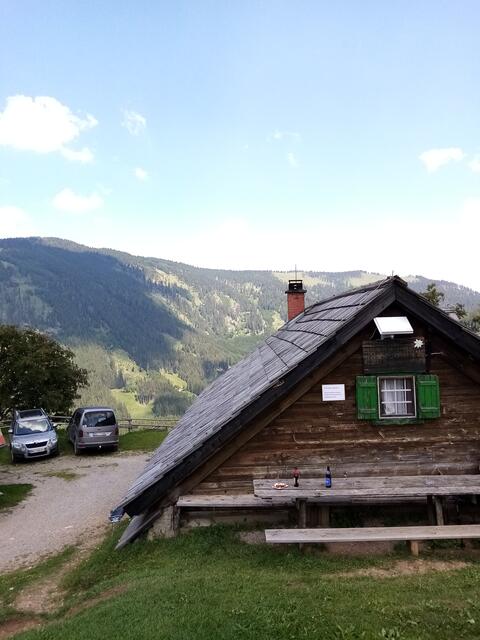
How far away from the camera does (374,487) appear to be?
30.9 ft

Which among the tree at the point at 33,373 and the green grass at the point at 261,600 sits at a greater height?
the tree at the point at 33,373

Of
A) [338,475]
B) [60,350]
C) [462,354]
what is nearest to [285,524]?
[338,475]

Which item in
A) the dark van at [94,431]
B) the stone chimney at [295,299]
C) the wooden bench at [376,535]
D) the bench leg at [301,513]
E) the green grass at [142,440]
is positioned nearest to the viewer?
the wooden bench at [376,535]

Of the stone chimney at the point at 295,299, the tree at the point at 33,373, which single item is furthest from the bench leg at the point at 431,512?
the tree at the point at 33,373

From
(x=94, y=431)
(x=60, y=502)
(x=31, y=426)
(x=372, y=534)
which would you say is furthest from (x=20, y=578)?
(x=31, y=426)

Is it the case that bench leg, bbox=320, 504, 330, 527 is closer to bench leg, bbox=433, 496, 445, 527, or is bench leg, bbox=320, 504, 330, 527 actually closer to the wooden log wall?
the wooden log wall

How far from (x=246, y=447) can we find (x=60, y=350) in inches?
1124

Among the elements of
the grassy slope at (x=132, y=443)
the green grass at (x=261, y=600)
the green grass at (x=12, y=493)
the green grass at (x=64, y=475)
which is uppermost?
the green grass at (x=261, y=600)

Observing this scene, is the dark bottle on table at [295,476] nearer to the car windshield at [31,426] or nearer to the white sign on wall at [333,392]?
the white sign on wall at [333,392]

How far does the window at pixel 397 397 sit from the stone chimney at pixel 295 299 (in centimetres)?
1223

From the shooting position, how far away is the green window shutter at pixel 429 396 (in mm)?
9867

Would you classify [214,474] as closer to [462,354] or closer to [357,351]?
[357,351]

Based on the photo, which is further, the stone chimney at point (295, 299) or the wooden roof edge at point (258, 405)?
the stone chimney at point (295, 299)

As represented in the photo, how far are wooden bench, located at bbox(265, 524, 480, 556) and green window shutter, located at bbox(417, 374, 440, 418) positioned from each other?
2179 millimetres
